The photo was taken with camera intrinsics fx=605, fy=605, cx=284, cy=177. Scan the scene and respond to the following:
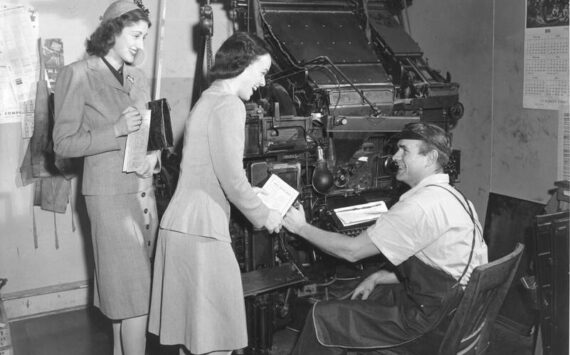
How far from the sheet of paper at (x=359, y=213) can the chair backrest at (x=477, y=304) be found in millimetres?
1338

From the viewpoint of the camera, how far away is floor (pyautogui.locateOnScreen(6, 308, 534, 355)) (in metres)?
3.71

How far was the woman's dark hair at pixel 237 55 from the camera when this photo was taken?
8.73 feet

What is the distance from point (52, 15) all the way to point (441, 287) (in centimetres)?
315

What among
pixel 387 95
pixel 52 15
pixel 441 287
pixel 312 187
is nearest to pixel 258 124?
pixel 312 187

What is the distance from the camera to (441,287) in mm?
2602

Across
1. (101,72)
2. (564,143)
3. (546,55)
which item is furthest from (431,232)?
(546,55)

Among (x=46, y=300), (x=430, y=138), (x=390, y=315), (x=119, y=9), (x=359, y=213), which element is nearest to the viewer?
(x=390, y=315)

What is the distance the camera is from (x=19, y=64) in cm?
406

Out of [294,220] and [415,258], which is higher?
[294,220]

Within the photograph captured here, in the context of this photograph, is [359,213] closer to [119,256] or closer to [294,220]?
[294,220]

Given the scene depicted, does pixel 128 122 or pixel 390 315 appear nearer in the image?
pixel 390 315

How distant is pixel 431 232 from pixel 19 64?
3.00 meters

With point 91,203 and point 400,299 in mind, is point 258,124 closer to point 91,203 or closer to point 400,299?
point 91,203

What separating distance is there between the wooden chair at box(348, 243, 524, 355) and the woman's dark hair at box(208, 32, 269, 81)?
4.26 feet
